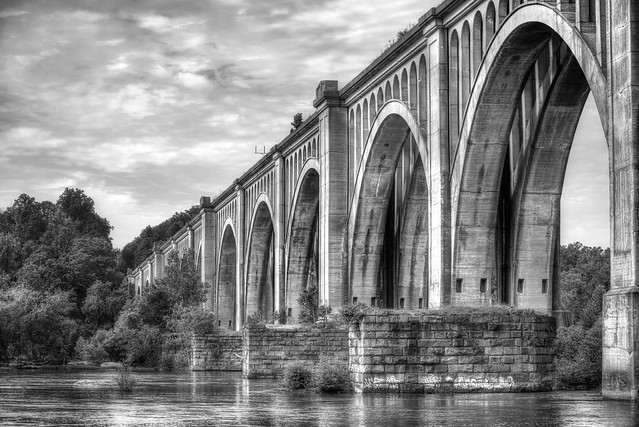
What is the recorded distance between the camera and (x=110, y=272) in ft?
394

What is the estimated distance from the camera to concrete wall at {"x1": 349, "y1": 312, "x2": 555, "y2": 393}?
89.8 ft

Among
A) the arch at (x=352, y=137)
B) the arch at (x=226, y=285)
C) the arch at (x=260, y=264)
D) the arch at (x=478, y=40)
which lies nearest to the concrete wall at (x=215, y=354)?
the arch at (x=260, y=264)

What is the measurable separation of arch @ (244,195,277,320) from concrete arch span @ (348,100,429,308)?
21249 mm

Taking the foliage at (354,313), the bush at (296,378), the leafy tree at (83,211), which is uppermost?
the leafy tree at (83,211)

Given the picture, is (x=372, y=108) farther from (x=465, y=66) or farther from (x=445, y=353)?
(x=445, y=353)

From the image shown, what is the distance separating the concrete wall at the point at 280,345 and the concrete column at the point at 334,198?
345cm

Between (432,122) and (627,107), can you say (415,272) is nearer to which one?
(432,122)

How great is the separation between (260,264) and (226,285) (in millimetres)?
13343

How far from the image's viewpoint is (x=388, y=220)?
154 feet

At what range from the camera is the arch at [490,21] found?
1249 inches

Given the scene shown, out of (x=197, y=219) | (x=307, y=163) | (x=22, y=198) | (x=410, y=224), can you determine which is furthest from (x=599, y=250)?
(x=22, y=198)

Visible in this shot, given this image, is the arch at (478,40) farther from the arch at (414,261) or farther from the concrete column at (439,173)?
the arch at (414,261)

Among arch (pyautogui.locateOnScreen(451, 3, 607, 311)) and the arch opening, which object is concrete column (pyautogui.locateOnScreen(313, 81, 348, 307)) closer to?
arch (pyautogui.locateOnScreen(451, 3, 607, 311))

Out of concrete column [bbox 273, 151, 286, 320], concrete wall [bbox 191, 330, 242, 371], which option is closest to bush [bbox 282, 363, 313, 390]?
concrete column [bbox 273, 151, 286, 320]
